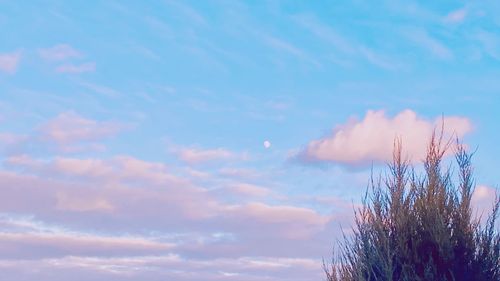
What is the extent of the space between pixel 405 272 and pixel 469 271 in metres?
1.17

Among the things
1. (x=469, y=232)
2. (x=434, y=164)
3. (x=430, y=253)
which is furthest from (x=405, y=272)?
(x=434, y=164)

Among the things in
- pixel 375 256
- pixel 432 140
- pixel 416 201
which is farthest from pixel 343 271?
pixel 432 140

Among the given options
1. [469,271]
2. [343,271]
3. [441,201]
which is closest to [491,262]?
[469,271]

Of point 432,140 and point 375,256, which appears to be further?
point 432,140

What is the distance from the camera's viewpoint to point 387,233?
1493cm

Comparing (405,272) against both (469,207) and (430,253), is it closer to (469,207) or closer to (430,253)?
(430,253)

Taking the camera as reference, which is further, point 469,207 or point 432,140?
point 432,140

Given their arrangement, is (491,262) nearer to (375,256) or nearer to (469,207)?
(469,207)

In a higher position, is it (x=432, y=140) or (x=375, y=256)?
(x=432, y=140)

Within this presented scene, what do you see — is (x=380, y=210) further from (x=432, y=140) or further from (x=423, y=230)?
(x=432, y=140)

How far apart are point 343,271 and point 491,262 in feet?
9.04

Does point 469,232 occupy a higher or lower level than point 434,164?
lower

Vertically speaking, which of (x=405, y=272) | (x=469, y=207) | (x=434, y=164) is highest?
(x=434, y=164)

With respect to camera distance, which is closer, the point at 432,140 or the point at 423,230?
the point at 423,230
